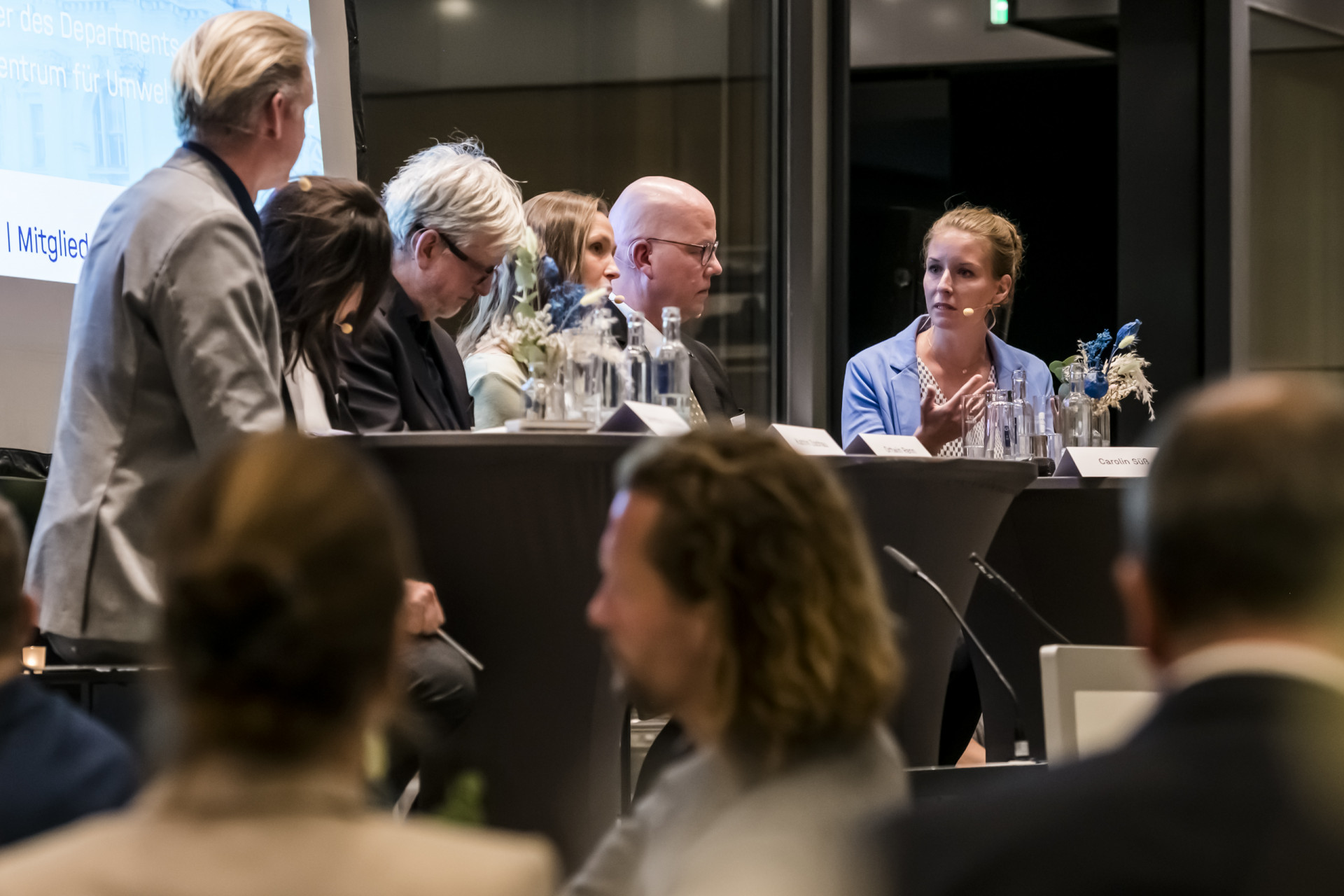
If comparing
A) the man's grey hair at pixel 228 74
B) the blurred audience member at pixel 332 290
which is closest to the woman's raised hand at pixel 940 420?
the blurred audience member at pixel 332 290

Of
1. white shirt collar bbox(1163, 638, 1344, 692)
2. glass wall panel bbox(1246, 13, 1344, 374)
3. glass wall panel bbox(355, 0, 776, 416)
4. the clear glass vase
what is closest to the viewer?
white shirt collar bbox(1163, 638, 1344, 692)

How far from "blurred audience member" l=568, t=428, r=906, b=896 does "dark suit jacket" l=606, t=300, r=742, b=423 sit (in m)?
2.65

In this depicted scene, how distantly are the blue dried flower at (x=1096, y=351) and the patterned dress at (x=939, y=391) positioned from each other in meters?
0.25

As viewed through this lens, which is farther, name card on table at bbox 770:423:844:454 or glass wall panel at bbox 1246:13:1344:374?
glass wall panel at bbox 1246:13:1344:374

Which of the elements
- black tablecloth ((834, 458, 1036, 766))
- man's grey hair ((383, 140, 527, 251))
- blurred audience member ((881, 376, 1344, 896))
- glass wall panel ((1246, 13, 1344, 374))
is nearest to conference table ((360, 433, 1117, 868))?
black tablecloth ((834, 458, 1036, 766))

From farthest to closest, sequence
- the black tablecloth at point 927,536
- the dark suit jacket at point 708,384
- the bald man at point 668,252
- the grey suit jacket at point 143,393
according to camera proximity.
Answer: the bald man at point 668,252 → the dark suit jacket at point 708,384 → the black tablecloth at point 927,536 → the grey suit jacket at point 143,393

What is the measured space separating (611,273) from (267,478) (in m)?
3.09

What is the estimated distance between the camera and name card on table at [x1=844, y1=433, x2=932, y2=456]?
3.30 metres

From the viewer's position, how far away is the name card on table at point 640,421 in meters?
2.69

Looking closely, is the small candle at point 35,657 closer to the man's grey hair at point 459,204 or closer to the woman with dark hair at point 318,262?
the woman with dark hair at point 318,262

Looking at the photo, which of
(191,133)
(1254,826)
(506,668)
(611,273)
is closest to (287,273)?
(191,133)

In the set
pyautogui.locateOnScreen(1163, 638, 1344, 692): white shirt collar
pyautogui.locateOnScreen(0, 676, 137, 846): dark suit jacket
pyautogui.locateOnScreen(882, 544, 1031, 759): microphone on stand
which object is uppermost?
pyautogui.locateOnScreen(1163, 638, 1344, 692): white shirt collar

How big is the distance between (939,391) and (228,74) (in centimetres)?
200

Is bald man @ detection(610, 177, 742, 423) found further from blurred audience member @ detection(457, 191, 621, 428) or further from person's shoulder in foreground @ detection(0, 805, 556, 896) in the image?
person's shoulder in foreground @ detection(0, 805, 556, 896)
